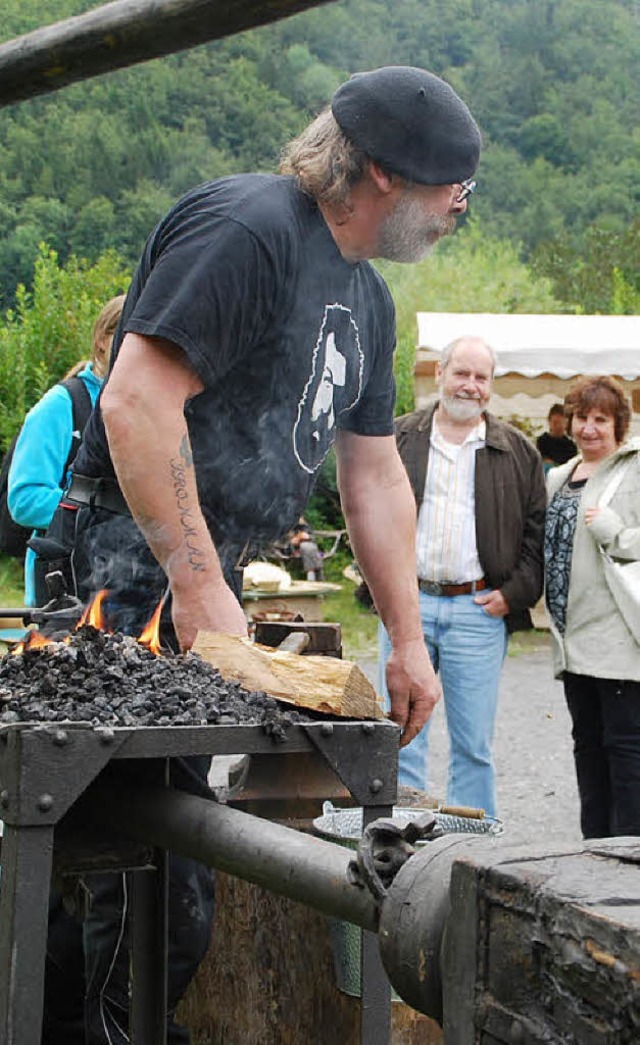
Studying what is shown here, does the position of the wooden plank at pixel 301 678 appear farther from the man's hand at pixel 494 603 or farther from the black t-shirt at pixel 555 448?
the black t-shirt at pixel 555 448

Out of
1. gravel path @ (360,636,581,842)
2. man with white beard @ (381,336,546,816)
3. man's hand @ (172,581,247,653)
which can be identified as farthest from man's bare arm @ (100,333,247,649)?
man with white beard @ (381,336,546,816)

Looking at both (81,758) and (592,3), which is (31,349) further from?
(592,3)

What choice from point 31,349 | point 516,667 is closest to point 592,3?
point 31,349

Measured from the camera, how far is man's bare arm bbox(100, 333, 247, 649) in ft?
7.89

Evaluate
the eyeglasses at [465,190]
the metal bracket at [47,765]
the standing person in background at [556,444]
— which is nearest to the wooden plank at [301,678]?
the metal bracket at [47,765]

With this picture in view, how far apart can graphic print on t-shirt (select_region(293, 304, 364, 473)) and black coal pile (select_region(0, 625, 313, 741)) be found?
0.69 m

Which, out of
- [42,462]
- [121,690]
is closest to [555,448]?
[42,462]

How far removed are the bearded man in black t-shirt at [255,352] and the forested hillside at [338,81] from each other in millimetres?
31638

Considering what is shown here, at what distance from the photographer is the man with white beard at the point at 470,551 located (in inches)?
211

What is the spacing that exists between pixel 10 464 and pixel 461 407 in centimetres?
200

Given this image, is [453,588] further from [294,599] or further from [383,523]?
[294,599]

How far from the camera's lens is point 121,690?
2.03m

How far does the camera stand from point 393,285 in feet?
152

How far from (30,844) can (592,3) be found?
3016 inches
